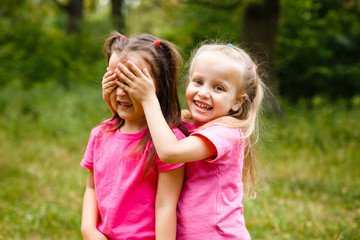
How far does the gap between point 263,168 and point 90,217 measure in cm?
336

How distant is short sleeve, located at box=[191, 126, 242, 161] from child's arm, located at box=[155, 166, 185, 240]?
0.21 metres

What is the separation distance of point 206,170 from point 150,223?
38 cm

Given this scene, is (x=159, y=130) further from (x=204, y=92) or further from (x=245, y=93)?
(x=245, y=93)

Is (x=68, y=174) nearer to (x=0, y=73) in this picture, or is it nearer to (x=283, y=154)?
(x=283, y=154)

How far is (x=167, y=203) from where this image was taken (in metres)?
1.83

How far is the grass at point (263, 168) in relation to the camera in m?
3.45

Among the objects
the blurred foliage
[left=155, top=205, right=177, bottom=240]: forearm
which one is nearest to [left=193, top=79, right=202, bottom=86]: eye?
[left=155, top=205, right=177, bottom=240]: forearm

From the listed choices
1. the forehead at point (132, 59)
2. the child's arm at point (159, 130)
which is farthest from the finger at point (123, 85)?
the forehead at point (132, 59)

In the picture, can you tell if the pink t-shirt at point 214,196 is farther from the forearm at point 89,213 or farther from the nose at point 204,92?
the forearm at point 89,213

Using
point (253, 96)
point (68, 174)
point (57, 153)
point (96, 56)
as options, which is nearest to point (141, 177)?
point (253, 96)

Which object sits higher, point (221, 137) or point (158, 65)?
point (158, 65)

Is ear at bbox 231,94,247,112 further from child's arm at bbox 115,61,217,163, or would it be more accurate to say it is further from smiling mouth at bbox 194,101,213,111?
child's arm at bbox 115,61,217,163

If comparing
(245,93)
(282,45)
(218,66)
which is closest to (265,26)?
(282,45)

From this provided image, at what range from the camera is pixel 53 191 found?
427cm
